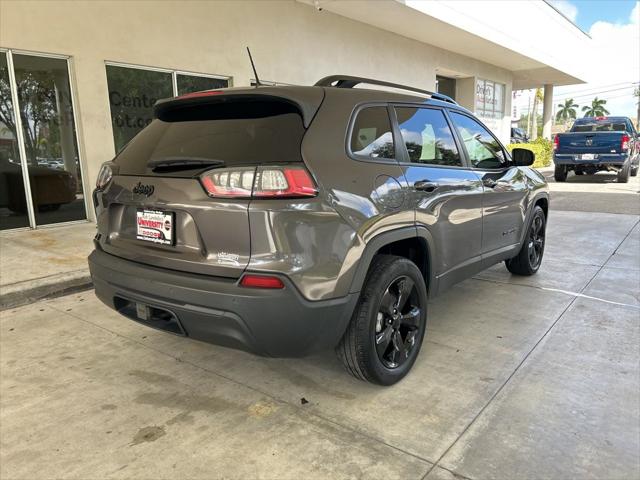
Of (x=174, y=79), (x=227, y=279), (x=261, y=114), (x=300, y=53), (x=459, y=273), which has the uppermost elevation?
(x=300, y=53)

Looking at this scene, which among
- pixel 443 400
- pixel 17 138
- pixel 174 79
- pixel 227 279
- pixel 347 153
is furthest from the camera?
pixel 174 79

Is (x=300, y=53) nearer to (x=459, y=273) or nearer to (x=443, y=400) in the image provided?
(x=459, y=273)

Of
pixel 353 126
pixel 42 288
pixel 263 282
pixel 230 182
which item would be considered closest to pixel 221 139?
pixel 230 182

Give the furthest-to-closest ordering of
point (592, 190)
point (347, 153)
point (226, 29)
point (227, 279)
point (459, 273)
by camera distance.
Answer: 1. point (592, 190)
2. point (226, 29)
3. point (459, 273)
4. point (347, 153)
5. point (227, 279)

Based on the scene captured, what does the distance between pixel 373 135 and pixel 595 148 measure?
1449 centimetres

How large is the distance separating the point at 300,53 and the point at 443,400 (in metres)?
10.7

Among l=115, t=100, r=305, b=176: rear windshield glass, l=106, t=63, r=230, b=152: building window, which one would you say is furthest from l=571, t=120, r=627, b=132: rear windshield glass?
l=115, t=100, r=305, b=176: rear windshield glass

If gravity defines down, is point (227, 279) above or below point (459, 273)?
above

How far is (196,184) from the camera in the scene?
8.34 feet

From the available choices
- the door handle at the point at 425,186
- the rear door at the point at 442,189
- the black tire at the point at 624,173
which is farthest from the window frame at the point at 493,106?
the door handle at the point at 425,186

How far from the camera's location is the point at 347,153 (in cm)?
271

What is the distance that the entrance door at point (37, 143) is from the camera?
7586mm

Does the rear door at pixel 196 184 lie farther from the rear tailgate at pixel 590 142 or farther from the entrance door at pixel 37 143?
the rear tailgate at pixel 590 142

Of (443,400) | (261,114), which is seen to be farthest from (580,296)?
(261,114)
